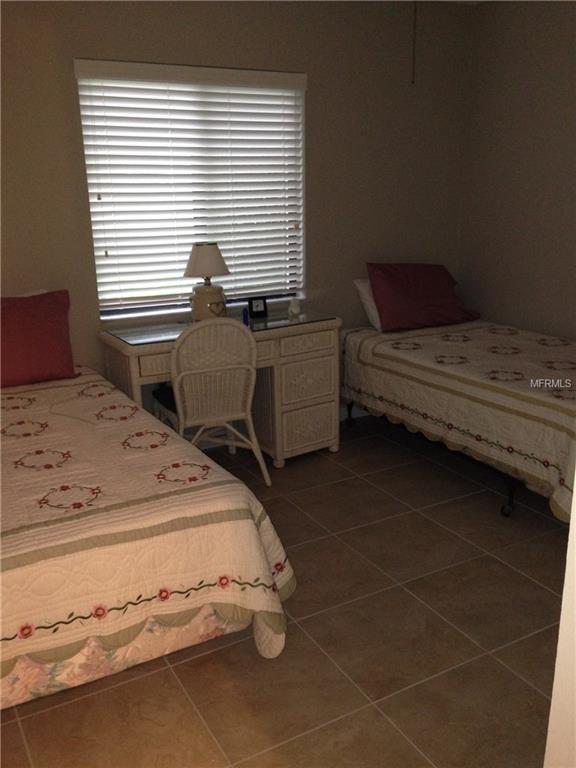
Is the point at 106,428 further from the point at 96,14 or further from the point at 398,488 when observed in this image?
the point at 96,14

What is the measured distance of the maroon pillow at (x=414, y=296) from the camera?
3.98m

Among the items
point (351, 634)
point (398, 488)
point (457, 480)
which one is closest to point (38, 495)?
point (351, 634)

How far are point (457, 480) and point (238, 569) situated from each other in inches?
72.5

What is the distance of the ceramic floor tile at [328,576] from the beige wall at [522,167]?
2094mm

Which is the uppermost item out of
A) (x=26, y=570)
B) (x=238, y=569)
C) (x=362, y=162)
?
(x=362, y=162)

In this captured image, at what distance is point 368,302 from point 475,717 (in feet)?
8.50

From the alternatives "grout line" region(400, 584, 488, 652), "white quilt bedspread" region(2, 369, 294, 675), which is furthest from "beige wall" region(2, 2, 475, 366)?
"grout line" region(400, 584, 488, 652)

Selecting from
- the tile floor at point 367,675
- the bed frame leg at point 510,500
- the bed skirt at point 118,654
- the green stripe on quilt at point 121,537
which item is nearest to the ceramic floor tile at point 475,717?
the tile floor at point 367,675

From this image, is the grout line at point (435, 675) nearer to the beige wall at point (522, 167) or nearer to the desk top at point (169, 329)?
the desk top at point (169, 329)

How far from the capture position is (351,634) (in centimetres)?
228

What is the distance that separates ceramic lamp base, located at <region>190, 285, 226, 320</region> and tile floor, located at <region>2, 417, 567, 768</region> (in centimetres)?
108

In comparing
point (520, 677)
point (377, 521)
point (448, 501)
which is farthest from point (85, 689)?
point (448, 501)

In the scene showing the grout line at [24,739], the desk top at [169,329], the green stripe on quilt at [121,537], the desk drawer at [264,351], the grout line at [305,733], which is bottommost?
the grout line at [24,739]

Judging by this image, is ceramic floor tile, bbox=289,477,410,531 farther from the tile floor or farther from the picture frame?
the picture frame
